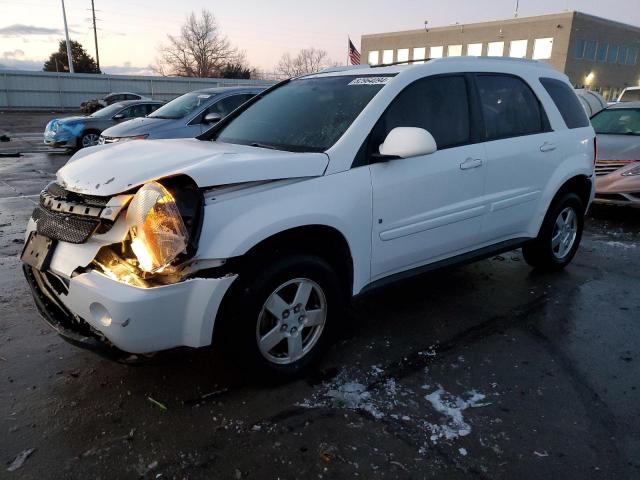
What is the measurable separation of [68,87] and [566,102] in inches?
1363

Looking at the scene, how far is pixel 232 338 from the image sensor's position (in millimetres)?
2713

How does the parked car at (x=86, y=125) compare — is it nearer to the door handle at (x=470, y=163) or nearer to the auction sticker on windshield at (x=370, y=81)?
the auction sticker on windshield at (x=370, y=81)

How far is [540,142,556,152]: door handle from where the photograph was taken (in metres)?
4.37

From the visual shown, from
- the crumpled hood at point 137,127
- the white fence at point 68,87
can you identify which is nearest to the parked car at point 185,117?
the crumpled hood at point 137,127

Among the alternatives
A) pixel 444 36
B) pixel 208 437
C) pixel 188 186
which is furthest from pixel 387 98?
pixel 444 36

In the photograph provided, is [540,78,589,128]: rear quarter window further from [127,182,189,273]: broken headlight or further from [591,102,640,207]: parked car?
[127,182,189,273]: broken headlight

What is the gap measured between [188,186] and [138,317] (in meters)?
0.68

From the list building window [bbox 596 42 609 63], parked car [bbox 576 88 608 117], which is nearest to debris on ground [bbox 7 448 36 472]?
parked car [bbox 576 88 608 117]

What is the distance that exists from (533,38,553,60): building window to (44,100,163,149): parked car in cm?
4541

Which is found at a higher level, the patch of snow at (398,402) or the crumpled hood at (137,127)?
the crumpled hood at (137,127)

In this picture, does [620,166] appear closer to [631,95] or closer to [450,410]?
[450,410]

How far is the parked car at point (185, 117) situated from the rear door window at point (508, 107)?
5.44 meters

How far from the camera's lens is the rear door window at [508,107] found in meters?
3.99

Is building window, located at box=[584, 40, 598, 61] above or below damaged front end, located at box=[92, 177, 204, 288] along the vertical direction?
above
